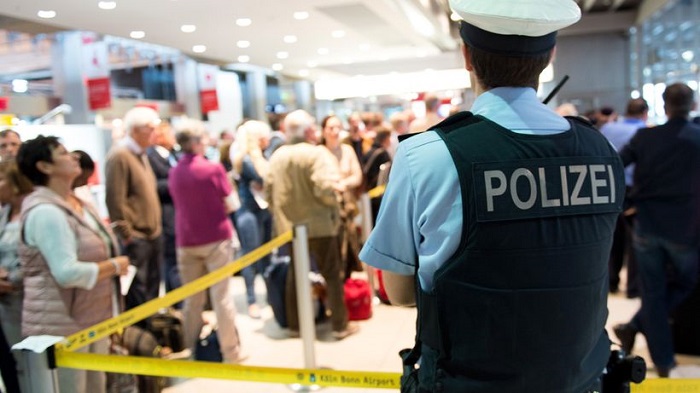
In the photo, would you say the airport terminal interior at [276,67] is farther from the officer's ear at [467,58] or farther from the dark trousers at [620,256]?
the officer's ear at [467,58]

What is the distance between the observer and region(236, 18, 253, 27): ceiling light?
9.88m

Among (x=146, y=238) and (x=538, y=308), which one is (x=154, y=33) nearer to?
(x=146, y=238)

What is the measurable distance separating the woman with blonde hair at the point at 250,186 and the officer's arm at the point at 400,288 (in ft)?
13.0

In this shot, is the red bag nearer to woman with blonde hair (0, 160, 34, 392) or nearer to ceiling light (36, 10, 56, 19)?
woman with blonde hair (0, 160, 34, 392)

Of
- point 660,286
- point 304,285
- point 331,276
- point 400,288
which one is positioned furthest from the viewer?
point 331,276

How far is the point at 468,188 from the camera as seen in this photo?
3.80 ft

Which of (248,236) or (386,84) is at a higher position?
(386,84)

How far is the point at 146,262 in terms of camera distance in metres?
4.47

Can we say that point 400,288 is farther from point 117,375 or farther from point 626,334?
point 626,334

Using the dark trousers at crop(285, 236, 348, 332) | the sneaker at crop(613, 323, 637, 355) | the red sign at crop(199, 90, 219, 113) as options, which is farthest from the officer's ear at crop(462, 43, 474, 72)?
the red sign at crop(199, 90, 219, 113)

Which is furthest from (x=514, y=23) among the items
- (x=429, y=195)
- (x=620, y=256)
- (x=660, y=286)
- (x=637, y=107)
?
(x=620, y=256)

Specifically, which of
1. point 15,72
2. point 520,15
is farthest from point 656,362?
point 15,72

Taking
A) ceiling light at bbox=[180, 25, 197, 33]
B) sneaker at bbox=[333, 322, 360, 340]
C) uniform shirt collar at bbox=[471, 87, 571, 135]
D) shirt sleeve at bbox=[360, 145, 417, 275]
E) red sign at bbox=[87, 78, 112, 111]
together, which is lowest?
sneaker at bbox=[333, 322, 360, 340]

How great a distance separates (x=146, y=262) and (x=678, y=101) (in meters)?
3.70
